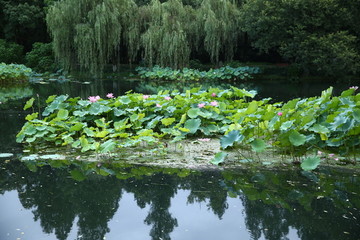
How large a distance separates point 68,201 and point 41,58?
1867 cm

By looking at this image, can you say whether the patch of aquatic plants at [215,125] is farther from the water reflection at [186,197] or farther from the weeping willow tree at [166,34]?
the weeping willow tree at [166,34]

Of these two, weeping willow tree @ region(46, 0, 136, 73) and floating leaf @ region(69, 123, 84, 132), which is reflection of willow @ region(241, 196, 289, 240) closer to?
floating leaf @ region(69, 123, 84, 132)

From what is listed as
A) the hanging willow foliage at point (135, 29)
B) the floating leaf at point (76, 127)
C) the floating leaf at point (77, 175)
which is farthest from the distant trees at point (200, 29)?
the floating leaf at point (77, 175)

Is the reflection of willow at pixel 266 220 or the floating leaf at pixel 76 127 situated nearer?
the reflection of willow at pixel 266 220

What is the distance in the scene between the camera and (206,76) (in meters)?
16.7

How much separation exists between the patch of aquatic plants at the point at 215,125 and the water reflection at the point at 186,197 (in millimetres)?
246

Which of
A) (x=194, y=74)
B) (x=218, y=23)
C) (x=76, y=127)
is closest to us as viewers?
(x=76, y=127)

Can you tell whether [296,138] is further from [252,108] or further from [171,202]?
[171,202]

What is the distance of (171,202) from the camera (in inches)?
96.4

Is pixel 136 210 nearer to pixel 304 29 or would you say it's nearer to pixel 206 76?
pixel 206 76

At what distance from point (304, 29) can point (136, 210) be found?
16.6 meters

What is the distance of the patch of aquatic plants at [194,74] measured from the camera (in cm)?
1608

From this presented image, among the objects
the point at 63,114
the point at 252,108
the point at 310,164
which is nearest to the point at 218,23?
the point at 63,114

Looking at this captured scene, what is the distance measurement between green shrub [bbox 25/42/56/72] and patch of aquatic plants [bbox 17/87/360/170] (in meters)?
15.7
